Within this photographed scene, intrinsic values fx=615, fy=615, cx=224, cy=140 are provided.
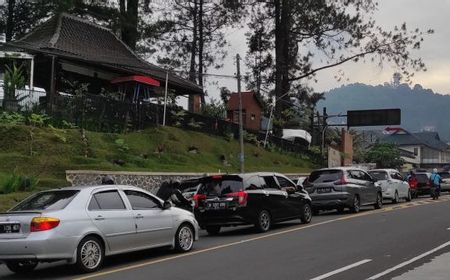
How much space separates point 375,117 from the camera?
188ft

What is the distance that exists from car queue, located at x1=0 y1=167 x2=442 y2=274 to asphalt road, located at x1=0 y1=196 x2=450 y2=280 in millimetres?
363

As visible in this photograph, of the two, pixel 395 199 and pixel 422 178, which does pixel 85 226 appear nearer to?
pixel 395 199

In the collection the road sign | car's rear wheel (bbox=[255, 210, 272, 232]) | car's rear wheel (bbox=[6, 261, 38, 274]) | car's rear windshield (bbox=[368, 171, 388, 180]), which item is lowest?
car's rear wheel (bbox=[6, 261, 38, 274])

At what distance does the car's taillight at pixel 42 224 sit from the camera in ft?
33.4

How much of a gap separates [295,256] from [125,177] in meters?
13.0

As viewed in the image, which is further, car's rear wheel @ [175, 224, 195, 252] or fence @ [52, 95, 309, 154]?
fence @ [52, 95, 309, 154]

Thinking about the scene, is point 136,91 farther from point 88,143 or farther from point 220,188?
point 220,188

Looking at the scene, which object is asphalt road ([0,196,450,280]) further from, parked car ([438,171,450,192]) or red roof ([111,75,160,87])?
parked car ([438,171,450,192])

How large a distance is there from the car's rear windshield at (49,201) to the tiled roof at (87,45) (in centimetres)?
2122

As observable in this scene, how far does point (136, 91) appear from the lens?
36.6 m

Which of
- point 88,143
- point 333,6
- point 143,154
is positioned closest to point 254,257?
point 88,143

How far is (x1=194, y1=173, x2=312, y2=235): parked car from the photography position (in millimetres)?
16172

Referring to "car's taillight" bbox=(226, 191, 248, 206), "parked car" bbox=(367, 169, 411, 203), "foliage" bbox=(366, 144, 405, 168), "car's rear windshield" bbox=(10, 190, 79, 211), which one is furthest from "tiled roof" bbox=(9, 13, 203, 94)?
"foliage" bbox=(366, 144, 405, 168)

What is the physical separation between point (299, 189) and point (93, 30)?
2448 centimetres
